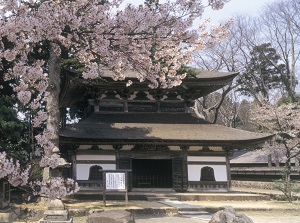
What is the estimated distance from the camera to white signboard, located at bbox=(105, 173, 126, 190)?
41.9 ft

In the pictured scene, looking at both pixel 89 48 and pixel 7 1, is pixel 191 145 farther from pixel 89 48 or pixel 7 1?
pixel 7 1

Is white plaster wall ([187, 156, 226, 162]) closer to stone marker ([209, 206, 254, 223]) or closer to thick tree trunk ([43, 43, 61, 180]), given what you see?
thick tree trunk ([43, 43, 61, 180])

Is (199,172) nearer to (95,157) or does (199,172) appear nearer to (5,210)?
(95,157)

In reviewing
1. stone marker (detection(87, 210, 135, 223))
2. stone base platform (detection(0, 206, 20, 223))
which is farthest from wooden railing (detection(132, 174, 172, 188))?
stone marker (detection(87, 210, 135, 223))

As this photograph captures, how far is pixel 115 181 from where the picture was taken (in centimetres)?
1284

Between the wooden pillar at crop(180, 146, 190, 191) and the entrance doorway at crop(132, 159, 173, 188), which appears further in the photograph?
the entrance doorway at crop(132, 159, 173, 188)

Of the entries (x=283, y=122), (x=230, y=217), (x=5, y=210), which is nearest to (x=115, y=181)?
(x=5, y=210)

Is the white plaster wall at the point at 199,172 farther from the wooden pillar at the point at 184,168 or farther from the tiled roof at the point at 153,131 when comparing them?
the tiled roof at the point at 153,131

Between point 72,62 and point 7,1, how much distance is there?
835 cm

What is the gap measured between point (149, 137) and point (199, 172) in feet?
10.8

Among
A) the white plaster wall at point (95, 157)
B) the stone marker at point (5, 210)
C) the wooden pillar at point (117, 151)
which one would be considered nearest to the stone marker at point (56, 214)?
the stone marker at point (5, 210)

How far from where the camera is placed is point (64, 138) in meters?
15.0

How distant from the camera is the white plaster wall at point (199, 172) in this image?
17.0 m

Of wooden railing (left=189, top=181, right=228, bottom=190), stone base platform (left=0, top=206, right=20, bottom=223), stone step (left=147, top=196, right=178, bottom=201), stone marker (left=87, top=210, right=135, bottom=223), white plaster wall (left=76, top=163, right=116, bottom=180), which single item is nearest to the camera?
stone marker (left=87, top=210, right=135, bottom=223)
